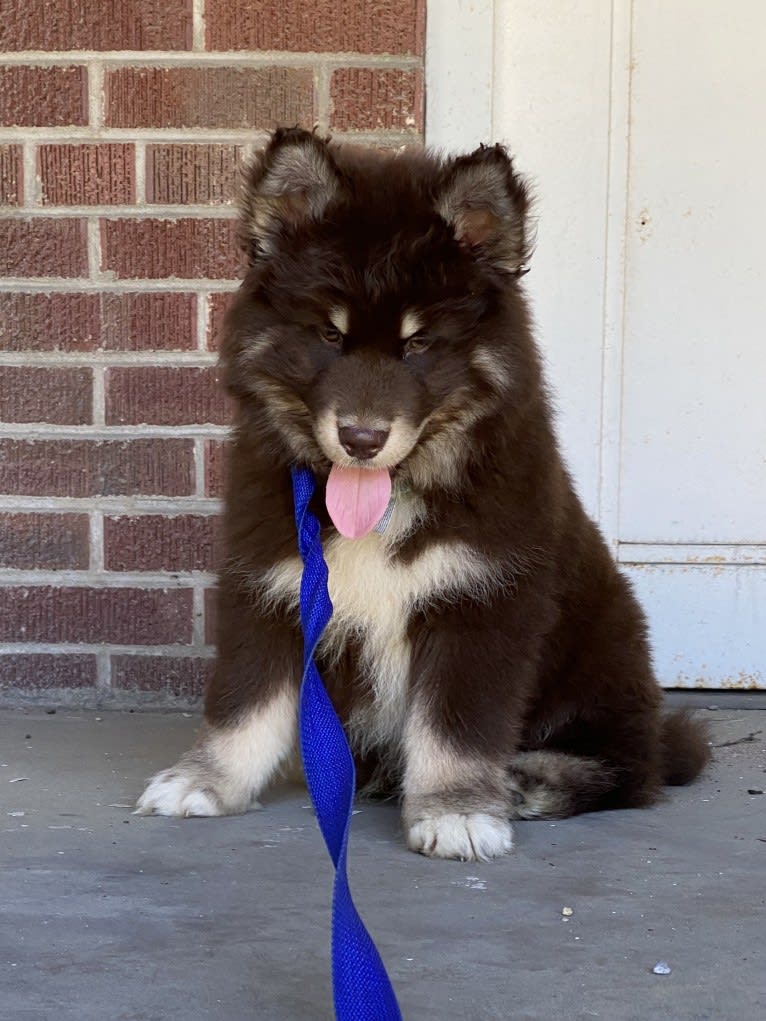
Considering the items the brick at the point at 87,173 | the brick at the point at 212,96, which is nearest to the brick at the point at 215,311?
the brick at the point at 87,173

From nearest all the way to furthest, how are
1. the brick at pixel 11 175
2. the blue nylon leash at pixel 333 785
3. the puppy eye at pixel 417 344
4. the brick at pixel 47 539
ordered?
the blue nylon leash at pixel 333 785
the puppy eye at pixel 417 344
the brick at pixel 11 175
the brick at pixel 47 539

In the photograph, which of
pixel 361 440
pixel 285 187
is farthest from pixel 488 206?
pixel 361 440

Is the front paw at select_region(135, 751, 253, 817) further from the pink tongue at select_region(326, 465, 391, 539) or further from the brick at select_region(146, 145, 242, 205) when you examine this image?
the brick at select_region(146, 145, 242, 205)

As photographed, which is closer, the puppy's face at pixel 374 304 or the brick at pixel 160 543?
the puppy's face at pixel 374 304

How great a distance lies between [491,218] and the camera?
298cm

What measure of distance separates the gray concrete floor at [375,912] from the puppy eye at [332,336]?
108 centimetres

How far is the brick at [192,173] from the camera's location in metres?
4.14

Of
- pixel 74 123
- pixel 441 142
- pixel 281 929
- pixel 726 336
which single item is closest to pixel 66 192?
pixel 74 123

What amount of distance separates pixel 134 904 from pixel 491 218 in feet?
5.16

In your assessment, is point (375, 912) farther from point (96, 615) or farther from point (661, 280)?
point (661, 280)

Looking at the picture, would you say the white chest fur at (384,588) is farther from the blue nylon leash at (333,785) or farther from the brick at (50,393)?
the brick at (50,393)

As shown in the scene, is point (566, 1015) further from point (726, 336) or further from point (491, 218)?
point (726, 336)

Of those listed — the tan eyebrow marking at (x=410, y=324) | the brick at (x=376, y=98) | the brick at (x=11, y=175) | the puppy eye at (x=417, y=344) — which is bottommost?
the puppy eye at (x=417, y=344)

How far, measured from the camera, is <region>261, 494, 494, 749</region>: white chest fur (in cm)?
304
